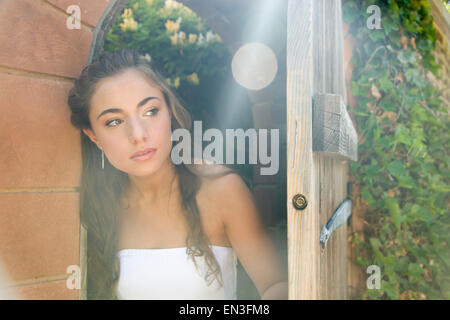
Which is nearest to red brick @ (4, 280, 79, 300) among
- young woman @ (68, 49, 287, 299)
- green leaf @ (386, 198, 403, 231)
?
young woman @ (68, 49, 287, 299)

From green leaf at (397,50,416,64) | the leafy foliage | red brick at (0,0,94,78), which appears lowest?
red brick at (0,0,94,78)

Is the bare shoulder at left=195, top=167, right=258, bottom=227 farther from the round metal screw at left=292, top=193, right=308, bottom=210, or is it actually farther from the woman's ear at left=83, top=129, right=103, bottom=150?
the round metal screw at left=292, top=193, right=308, bottom=210

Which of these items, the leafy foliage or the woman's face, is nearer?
the woman's face

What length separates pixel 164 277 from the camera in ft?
5.36

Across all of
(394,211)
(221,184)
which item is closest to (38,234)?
(221,184)

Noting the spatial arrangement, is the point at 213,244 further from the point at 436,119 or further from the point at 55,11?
the point at 436,119

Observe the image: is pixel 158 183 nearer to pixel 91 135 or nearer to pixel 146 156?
pixel 146 156

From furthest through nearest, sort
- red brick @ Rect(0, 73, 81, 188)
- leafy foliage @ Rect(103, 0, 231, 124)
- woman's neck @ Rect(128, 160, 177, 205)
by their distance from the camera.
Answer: leafy foliage @ Rect(103, 0, 231, 124) → woman's neck @ Rect(128, 160, 177, 205) → red brick @ Rect(0, 73, 81, 188)

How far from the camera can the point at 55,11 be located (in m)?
1.34

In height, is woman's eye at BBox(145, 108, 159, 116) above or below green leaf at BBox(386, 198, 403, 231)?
above

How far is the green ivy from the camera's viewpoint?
2018 millimetres

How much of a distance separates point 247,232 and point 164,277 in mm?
422

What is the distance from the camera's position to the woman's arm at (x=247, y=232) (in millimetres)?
1610

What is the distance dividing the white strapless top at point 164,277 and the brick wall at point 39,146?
11.5 inches
